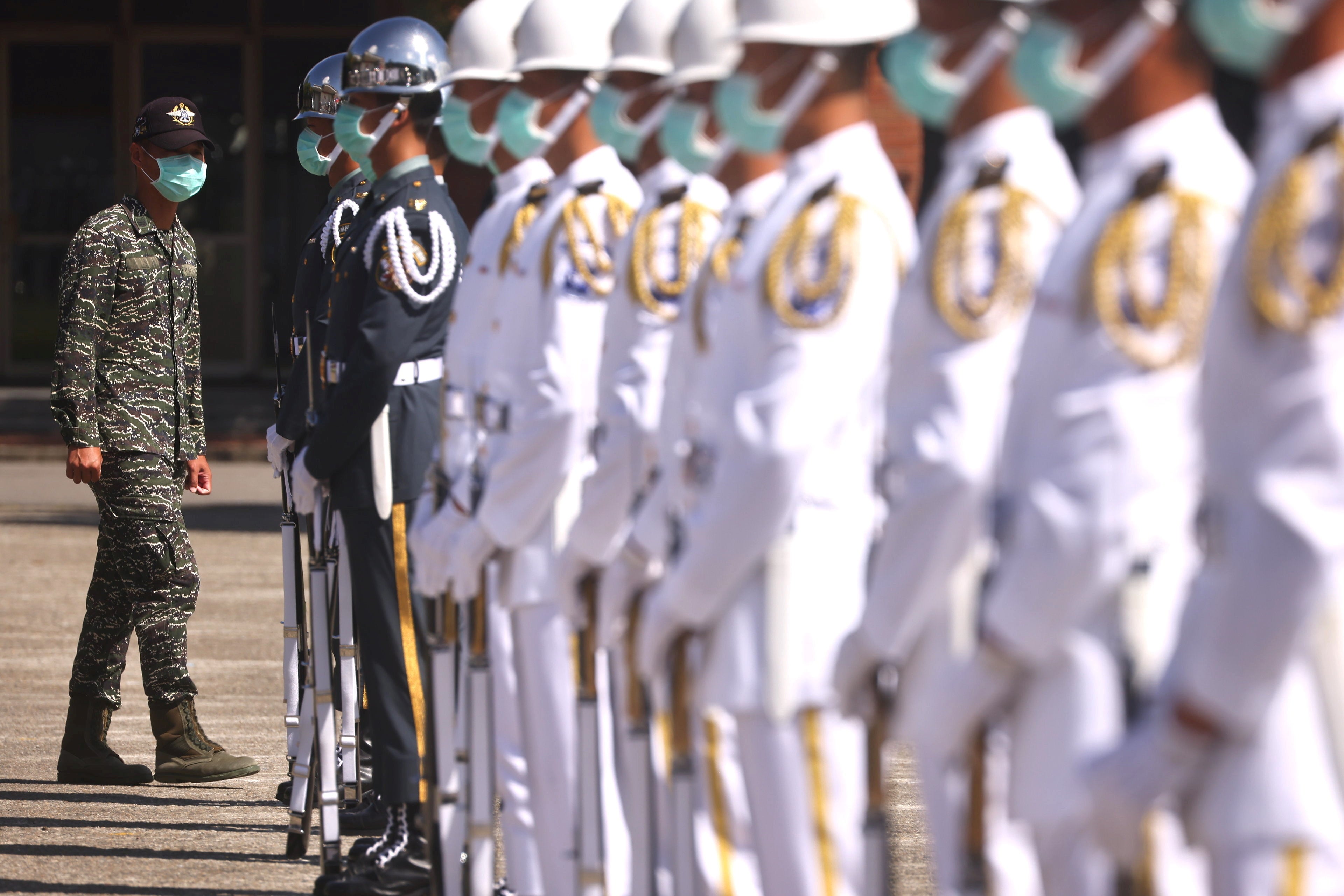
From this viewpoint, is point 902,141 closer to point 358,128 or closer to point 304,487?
point 358,128

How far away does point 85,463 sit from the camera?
22.6 ft

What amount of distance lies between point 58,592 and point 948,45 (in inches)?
365

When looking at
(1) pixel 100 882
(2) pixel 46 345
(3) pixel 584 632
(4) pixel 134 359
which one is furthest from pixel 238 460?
(3) pixel 584 632

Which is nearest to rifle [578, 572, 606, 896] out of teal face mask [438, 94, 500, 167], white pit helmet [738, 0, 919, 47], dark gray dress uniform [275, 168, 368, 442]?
white pit helmet [738, 0, 919, 47]

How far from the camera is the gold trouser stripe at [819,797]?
10.9 feet

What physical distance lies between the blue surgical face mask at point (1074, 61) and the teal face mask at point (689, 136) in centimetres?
120

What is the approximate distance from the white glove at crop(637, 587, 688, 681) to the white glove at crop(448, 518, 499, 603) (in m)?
0.99

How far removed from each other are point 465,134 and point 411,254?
43 centimetres

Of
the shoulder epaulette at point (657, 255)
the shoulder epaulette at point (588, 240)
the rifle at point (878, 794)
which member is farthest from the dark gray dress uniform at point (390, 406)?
the rifle at point (878, 794)

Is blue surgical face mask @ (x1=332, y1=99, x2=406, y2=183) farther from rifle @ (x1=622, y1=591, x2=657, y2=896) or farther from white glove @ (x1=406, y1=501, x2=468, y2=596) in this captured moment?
rifle @ (x1=622, y1=591, x2=657, y2=896)

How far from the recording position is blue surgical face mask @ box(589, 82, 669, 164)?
14.0 feet

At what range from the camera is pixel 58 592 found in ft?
37.2

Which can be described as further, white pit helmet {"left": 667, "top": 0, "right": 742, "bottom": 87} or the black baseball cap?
the black baseball cap

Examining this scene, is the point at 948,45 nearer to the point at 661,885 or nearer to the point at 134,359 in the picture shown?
the point at 661,885
